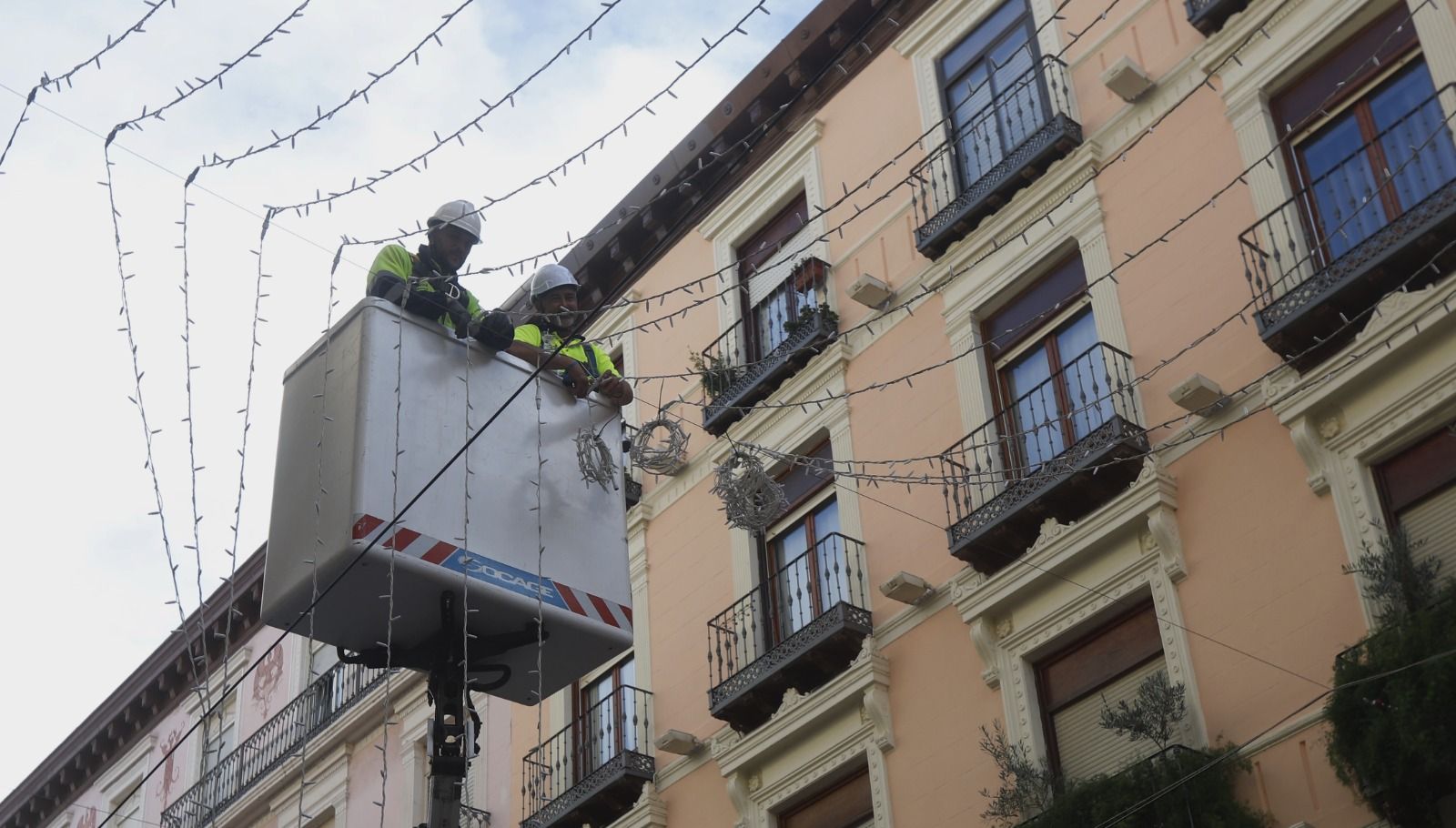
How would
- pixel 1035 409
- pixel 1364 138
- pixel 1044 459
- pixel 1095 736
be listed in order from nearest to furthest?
pixel 1364 138 < pixel 1095 736 < pixel 1044 459 < pixel 1035 409

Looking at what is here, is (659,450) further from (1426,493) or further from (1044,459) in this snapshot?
(1426,493)

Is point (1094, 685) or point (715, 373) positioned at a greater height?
point (715, 373)

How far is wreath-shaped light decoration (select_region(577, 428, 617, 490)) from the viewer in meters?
7.75

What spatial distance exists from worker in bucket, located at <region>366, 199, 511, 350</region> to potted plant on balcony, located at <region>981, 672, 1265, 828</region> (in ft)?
17.0

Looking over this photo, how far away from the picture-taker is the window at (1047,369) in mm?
12766

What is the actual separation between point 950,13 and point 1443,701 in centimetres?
876

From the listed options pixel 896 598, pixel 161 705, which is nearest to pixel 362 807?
pixel 161 705

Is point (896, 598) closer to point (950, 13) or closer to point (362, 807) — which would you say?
point (950, 13)

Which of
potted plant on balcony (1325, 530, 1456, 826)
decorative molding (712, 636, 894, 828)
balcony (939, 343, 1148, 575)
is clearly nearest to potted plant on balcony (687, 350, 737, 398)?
balcony (939, 343, 1148, 575)

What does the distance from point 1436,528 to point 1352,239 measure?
85.2 inches

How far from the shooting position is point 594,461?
7.82 metres

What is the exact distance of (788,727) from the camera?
14031 millimetres

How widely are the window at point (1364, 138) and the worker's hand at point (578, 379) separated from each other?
17.4ft

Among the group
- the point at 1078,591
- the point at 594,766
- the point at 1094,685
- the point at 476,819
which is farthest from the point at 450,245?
the point at 476,819
